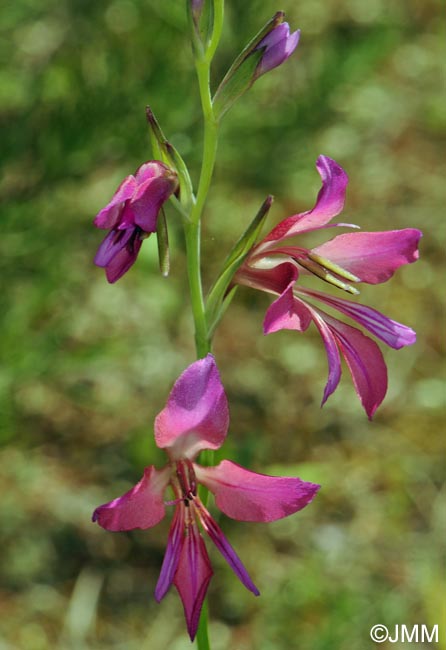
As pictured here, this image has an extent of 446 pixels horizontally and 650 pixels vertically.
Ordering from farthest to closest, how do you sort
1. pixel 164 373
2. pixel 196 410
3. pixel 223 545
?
pixel 164 373 → pixel 223 545 → pixel 196 410

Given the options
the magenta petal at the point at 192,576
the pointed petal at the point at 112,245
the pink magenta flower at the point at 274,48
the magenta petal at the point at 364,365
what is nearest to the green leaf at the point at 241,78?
the pink magenta flower at the point at 274,48

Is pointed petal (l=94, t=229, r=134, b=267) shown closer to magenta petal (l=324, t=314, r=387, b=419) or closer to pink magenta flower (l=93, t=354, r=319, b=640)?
pink magenta flower (l=93, t=354, r=319, b=640)

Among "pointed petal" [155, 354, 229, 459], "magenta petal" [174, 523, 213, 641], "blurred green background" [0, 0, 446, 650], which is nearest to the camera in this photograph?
"pointed petal" [155, 354, 229, 459]

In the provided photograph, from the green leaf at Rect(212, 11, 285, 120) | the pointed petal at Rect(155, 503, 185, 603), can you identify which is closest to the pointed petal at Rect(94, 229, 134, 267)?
the green leaf at Rect(212, 11, 285, 120)

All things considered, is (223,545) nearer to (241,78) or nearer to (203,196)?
(203,196)

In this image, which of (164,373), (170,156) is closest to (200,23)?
(170,156)

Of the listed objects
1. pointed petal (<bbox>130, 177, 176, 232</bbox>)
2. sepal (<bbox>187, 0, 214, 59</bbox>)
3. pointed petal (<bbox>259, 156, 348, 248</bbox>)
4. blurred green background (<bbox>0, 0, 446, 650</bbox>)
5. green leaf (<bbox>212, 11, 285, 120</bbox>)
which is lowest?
blurred green background (<bbox>0, 0, 446, 650</bbox>)
